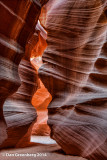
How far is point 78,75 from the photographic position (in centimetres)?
424

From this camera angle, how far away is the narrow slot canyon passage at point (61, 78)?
8.33 feet

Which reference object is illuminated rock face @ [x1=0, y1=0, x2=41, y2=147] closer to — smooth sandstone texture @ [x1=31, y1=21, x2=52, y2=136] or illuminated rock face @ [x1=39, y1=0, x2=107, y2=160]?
illuminated rock face @ [x1=39, y1=0, x2=107, y2=160]

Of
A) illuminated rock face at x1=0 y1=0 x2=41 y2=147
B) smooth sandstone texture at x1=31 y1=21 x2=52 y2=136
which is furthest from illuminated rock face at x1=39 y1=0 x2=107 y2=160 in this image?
smooth sandstone texture at x1=31 y1=21 x2=52 y2=136

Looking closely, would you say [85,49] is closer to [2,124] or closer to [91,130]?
[91,130]

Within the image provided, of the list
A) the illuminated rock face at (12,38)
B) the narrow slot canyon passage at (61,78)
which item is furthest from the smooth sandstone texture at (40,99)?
the illuminated rock face at (12,38)

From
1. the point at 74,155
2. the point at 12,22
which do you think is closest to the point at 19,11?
the point at 12,22

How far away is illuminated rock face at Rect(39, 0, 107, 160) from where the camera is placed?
321cm

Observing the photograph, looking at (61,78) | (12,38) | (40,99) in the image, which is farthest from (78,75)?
(40,99)

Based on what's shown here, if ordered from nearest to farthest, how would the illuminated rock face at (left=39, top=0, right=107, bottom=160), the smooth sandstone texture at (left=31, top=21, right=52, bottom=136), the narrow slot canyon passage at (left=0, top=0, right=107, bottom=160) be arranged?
1. the narrow slot canyon passage at (left=0, top=0, right=107, bottom=160)
2. the illuminated rock face at (left=39, top=0, right=107, bottom=160)
3. the smooth sandstone texture at (left=31, top=21, right=52, bottom=136)

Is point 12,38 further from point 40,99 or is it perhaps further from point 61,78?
point 40,99

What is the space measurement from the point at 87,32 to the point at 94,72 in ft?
5.13

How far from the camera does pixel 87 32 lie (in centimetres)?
459

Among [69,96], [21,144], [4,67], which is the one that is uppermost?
[4,67]

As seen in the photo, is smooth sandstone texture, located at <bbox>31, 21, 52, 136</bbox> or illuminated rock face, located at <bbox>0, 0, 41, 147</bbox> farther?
smooth sandstone texture, located at <bbox>31, 21, 52, 136</bbox>
